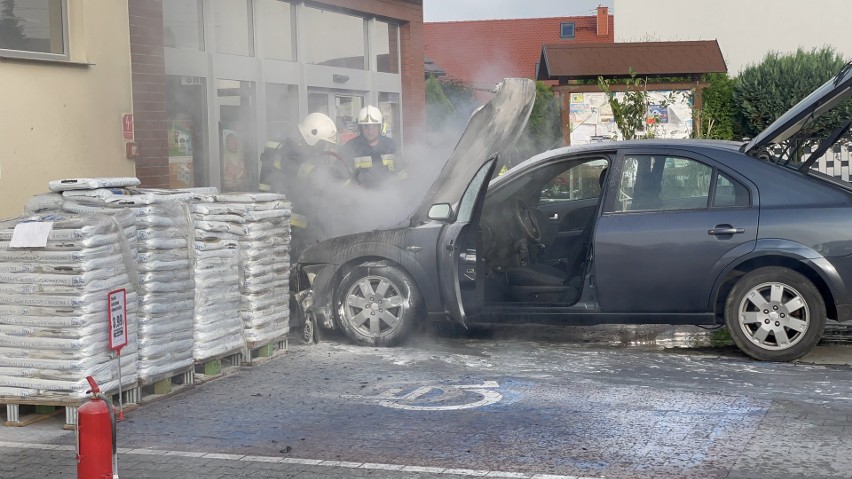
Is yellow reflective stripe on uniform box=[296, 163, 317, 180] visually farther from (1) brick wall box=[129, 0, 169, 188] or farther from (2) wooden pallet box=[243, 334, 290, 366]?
(2) wooden pallet box=[243, 334, 290, 366]

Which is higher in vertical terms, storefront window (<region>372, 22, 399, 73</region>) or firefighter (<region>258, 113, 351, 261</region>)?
storefront window (<region>372, 22, 399, 73</region>)

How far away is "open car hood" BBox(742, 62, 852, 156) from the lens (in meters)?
8.01

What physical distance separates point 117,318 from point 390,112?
12.5 metres

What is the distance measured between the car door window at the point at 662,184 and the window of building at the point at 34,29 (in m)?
5.21

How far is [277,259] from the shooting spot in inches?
344

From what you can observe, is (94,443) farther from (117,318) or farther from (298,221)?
(298,221)

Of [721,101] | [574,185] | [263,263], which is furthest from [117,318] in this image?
[721,101]

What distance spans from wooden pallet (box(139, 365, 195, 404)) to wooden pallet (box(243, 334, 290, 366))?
0.76 metres

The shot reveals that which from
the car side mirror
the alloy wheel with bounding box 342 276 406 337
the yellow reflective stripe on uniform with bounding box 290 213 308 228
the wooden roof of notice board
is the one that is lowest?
the alloy wheel with bounding box 342 276 406 337

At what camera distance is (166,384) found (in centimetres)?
734

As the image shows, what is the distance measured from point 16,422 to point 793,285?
531cm

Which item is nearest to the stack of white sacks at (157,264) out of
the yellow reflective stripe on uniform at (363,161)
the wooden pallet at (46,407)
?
the wooden pallet at (46,407)

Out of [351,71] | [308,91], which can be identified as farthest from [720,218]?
[351,71]

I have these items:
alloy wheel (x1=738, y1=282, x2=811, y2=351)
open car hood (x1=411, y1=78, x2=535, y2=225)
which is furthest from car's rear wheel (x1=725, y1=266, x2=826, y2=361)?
open car hood (x1=411, y1=78, x2=535, y2=225)
